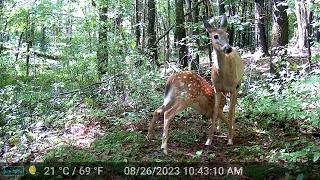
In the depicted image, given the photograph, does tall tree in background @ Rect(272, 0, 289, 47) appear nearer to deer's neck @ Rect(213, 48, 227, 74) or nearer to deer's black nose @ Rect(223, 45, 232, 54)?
deer's neck @ Rect(213, 48, 227, 74)

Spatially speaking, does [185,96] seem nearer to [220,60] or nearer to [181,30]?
[220,60]

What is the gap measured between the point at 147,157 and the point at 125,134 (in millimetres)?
1045

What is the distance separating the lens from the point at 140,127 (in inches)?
243

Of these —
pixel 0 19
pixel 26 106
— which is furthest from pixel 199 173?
pixel 0 19

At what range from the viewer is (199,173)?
165 inches

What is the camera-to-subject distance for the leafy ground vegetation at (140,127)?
184 inches

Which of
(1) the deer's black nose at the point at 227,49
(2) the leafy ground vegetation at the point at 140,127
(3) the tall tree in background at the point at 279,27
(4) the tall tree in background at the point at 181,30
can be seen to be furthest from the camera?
(4) the tall tree in background at the point at 181,30

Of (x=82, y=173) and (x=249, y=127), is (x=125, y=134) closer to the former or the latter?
(x=82, y=173)

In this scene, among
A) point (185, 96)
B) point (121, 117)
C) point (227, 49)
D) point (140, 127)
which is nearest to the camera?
point (227, 49)

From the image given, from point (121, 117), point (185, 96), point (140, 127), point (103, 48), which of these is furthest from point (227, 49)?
point (103, 48)

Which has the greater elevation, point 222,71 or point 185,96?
point 222,71

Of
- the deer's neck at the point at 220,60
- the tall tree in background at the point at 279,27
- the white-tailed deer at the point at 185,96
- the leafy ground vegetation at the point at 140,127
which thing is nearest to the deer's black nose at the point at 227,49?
the deer's neck at the point at 220,60

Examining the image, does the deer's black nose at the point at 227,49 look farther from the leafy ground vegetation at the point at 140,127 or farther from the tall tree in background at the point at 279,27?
the tall tree in background at the point at 279,27

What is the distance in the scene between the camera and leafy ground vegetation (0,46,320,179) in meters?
4.66
